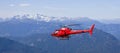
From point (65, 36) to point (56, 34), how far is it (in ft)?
7.30

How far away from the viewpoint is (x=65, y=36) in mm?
54438

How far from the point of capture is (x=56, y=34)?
56.0 meters

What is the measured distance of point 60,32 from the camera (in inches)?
2180

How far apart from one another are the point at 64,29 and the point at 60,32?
934 millimetres

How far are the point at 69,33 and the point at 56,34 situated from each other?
237cm

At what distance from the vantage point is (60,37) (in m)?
54.4

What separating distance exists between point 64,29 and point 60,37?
6.66 feet

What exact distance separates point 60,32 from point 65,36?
1416 mm

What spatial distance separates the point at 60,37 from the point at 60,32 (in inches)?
50.9

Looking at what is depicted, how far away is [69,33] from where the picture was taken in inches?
2174
